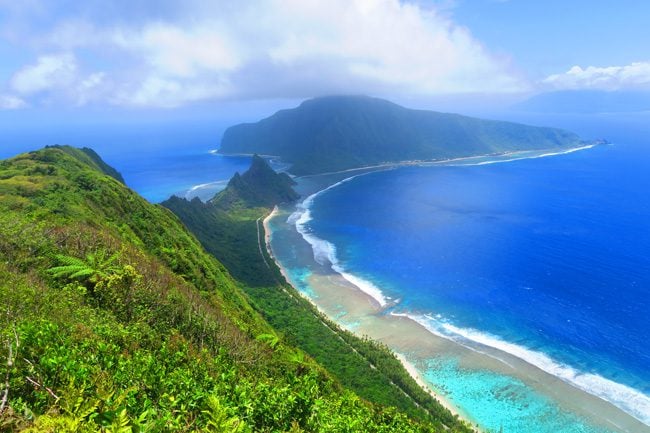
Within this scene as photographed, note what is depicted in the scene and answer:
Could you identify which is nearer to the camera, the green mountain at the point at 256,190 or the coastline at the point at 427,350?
the coastline at the point at 427,350

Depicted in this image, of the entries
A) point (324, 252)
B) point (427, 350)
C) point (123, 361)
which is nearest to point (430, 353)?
point (427, 350)

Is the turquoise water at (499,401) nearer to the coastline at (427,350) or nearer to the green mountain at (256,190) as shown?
Answer: the coastline at (427,350)

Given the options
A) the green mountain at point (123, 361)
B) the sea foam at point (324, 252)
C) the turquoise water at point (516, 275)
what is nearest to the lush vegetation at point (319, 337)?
the turquoise water at point (516, 275)

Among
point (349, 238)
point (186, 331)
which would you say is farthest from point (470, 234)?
point (186, 331)

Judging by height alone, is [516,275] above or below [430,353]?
above

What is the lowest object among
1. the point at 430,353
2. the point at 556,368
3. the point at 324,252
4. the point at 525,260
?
the point at 556,368

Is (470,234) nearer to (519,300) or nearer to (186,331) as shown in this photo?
(519,300)

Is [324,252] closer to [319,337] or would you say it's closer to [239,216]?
[239,216]

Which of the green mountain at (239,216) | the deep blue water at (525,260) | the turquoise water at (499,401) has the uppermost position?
the green mountain at (239,216)
